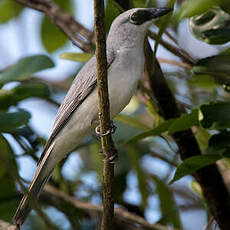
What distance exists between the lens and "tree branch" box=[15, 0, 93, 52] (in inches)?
134

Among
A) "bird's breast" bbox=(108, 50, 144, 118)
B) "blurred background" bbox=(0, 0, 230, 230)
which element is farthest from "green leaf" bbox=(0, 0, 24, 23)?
"bird's breast" bbox=(108, 50, 144, 118)

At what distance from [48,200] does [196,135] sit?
1.16 m

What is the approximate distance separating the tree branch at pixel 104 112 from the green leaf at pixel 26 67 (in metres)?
0.95

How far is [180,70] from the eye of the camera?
11.7ft

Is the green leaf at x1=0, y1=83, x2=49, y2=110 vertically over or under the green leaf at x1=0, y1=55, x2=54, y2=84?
under

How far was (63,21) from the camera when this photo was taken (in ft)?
11.2

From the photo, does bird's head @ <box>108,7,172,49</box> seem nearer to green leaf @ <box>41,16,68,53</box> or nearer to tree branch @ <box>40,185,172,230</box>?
tree branch @ <box>40,185,172,230</box>

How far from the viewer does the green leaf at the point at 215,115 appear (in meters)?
2.30

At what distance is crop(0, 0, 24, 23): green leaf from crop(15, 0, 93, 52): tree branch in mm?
1012

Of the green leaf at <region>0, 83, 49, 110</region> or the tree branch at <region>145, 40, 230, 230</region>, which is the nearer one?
the tree branch at <region>145, 40, 230, 230</region>

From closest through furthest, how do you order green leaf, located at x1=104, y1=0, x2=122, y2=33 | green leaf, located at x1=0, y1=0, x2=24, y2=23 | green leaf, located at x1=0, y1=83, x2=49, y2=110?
green leaf, located at x1=104, y1=0, x2=122, y2=33
green leaf, located at x1=0, y1=83, x2=49, y2=110
green leaf, located at x1=0, y1=0, x2=24, y2=23

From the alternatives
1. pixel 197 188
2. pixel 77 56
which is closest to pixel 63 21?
pixel 77 56

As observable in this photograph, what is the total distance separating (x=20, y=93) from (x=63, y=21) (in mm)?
701

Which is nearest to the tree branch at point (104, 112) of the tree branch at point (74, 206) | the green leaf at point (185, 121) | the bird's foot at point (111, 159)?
the bird's foot at point (111, 159)
